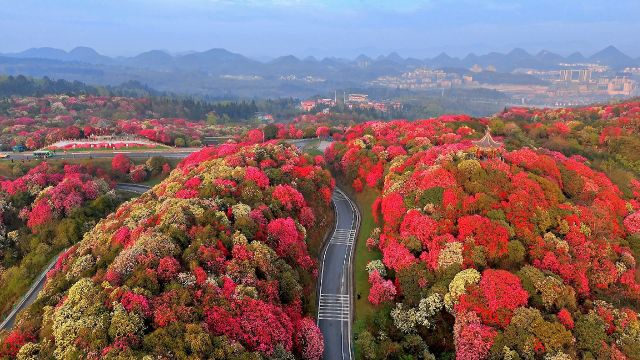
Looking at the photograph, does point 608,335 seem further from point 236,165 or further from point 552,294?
point 236,165

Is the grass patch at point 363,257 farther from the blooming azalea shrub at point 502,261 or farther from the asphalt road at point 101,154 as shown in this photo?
the asphalt road at point 101,154

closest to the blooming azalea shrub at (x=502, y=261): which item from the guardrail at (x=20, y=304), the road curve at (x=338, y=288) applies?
the road curve at (x=338, y=288)

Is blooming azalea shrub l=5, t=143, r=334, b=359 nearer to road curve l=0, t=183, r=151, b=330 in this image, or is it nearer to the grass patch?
the grass patch

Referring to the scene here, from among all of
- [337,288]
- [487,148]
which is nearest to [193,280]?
[337,288]

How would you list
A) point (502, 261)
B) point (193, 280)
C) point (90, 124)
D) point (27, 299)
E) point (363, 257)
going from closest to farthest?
point (193, 280) → point (502, 261) → point (27, 299) → point (363, 257) → point (90, 124)

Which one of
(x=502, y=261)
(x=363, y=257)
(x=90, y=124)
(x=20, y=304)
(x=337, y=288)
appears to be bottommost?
(x=20, y=304)

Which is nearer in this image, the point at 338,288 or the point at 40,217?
the point at 338,288

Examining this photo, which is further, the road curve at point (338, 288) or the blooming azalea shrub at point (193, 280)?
the road curve at point (338, 288)

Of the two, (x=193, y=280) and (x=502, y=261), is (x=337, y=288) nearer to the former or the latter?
(x=502, y=261)
